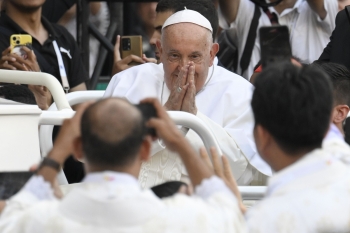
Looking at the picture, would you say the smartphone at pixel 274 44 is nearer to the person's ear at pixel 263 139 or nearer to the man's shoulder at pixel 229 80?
the person's ear at pixel 263 139

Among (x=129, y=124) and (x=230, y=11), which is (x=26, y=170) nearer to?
(x=129, y=124)

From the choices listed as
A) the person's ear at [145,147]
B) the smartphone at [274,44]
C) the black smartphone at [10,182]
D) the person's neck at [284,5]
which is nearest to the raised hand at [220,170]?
the person's ear at [145,147]

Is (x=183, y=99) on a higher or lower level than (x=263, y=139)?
lower

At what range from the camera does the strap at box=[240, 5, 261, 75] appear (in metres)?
6.52

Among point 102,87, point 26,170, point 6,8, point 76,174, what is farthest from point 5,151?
point 102,87

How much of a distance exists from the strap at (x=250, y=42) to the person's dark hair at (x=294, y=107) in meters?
3.78

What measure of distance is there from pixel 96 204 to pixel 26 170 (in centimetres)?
102

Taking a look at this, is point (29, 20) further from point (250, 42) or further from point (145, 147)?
point (145, 147)

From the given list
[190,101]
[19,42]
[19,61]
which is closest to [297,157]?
[190,101]

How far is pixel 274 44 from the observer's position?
3576 millimetres

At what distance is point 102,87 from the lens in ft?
24.4

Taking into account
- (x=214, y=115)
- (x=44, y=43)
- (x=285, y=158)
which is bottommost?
(x=44, y=43)

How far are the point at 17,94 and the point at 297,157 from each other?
7.91 ft

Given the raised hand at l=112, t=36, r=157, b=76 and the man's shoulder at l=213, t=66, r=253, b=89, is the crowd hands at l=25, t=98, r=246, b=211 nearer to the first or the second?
the man's shoulder at l=213, t=66, r=253, b=89
